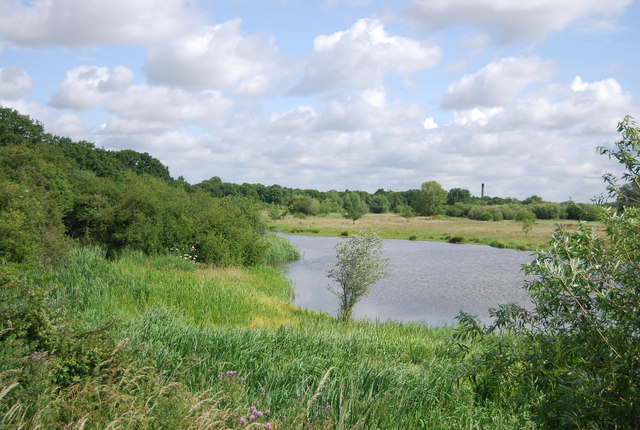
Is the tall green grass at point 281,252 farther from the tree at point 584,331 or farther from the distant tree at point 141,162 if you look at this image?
the distant tree at point 141,162

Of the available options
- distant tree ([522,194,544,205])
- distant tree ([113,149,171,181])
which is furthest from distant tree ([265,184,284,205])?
distant tree ([522,194,544,205])

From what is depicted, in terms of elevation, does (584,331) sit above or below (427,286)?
above

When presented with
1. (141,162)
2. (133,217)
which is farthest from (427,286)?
(141,162)

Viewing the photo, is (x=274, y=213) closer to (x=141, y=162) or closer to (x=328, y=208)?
(x=141, y=162)

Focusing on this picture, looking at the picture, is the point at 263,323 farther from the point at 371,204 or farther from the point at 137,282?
the point at 371,204

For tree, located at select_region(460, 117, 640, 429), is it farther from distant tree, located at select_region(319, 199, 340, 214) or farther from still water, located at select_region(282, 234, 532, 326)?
distant tree, located at select_region(319, 199, 340, 214)

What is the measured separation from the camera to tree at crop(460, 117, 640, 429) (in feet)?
9.09

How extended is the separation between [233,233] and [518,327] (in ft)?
69.9

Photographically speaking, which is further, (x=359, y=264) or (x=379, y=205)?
(x=379, y=205)

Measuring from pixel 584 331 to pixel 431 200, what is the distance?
94.7 meters

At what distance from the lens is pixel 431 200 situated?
95.7m

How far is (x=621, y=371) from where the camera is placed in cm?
286

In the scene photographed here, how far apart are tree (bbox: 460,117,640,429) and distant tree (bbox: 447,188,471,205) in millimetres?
120328

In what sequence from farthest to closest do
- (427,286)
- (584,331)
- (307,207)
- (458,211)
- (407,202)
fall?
1. (407,202)
2. (458,211)
3. (307,207)
4. (427,286)
5. (584,331)
